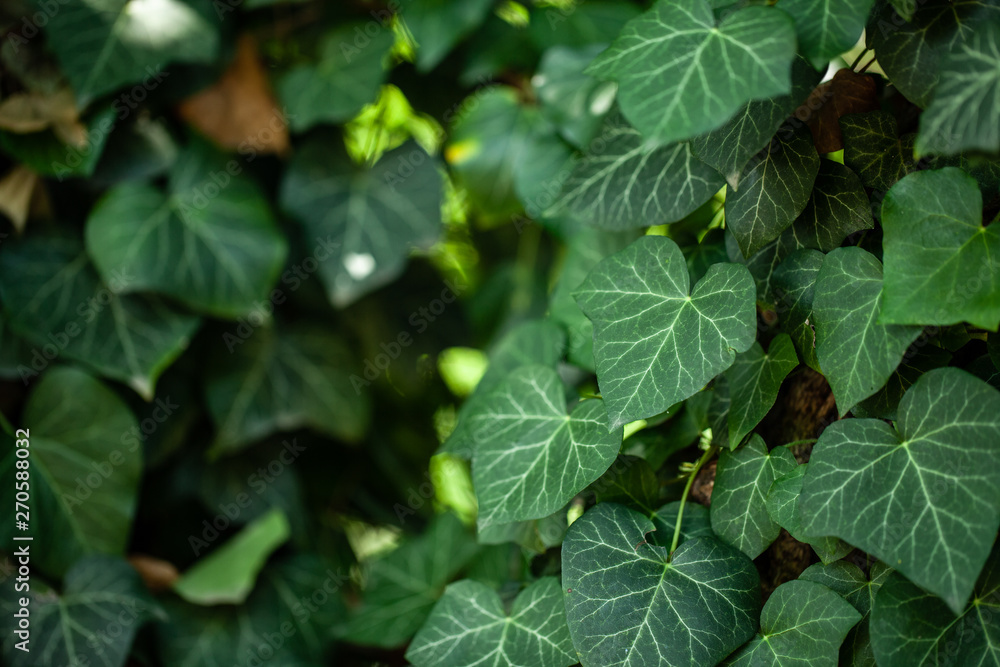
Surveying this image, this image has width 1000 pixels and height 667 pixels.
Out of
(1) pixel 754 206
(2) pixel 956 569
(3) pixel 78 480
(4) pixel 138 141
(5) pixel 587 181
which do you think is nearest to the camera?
(2) pixel 956 569

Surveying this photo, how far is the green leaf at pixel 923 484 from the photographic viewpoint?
45 cm

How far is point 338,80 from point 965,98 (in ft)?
3.03

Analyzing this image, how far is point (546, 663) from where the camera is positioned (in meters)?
0.65

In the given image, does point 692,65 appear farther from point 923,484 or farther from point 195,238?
point 195,238

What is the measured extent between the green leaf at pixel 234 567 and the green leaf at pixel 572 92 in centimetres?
83

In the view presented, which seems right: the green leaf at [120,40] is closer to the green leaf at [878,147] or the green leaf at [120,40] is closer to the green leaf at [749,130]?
the green leaf at [749,130]

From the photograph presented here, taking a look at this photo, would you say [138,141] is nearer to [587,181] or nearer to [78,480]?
[78,480]

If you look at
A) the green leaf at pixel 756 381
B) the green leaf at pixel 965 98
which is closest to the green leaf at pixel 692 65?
the green leaf at pixel 965 98

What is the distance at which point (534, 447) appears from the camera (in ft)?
2.22

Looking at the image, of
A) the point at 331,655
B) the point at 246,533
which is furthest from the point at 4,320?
the point at 331,655

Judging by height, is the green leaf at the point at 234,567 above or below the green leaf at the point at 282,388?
below

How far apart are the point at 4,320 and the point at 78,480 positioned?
29 cm

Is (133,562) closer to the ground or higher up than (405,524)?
higher up

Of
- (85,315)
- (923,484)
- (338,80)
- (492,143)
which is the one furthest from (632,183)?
(85,315)
